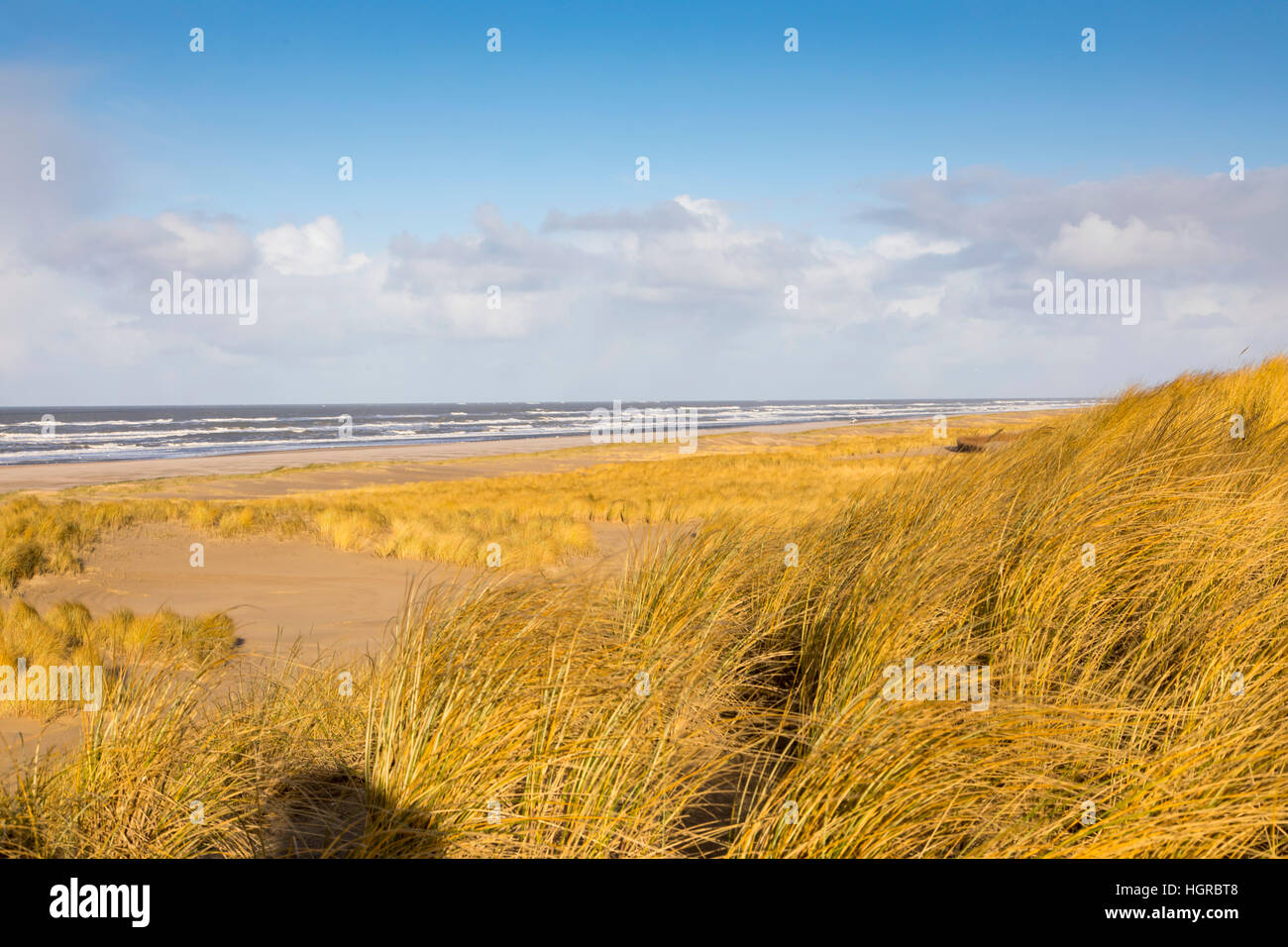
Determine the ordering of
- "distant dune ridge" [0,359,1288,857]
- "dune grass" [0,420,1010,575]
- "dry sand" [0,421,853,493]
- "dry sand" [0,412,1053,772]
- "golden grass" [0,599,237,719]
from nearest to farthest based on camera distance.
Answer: "distant dune ridge" [0,359,1288,857], "dry sand" [0,412,1053,772], "golden grass" [0,599,237,719], "dune grass" [0,420,1010,575], "dry sand" [0,421,853,493]

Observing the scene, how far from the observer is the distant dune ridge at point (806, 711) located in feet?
7.59

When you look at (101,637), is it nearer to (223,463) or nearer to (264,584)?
(264,584)

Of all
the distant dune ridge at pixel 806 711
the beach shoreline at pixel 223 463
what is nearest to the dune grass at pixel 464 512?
the distant dune ridge at pixel 806 711

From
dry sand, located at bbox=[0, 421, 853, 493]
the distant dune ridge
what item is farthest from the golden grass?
dry sand, located at bbox=[0, 421, 853, 493]

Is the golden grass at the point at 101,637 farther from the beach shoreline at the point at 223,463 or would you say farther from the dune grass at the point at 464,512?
the beach shoreline at the point at 223,463

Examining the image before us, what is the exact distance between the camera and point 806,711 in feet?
10.6

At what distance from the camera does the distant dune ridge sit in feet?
7.59

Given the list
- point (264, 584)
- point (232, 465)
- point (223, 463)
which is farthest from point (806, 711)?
point (223, 463)

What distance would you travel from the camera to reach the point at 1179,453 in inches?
202

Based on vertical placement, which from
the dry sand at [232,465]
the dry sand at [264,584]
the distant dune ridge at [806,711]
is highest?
the dry sand at [232,465]

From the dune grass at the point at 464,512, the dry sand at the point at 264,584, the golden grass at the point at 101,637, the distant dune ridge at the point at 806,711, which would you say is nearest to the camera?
the distant dune ridge at the point at 806,711

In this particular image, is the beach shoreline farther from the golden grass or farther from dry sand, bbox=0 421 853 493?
the golden grass

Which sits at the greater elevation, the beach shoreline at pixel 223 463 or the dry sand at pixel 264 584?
the beach shoreline at pixel 223 463

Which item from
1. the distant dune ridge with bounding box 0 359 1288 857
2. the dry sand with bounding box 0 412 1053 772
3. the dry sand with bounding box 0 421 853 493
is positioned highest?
the dry sand with bounding box 0 421 853 493
